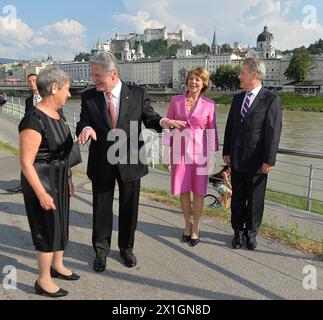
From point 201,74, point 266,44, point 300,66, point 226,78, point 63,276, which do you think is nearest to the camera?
point 63,276

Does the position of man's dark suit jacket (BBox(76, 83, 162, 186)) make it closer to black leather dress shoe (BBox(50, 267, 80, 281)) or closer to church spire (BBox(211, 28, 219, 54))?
black leather dress shoe (BBox(50, 267, 80, 281))

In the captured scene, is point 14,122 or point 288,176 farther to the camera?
point 14,122

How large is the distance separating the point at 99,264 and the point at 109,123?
3.91ft

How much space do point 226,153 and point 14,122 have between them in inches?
523

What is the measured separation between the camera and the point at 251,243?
3691 mm

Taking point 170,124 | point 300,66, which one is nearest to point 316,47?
point 300,66

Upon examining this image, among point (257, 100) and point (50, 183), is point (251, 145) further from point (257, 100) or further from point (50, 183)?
point (50, 183)

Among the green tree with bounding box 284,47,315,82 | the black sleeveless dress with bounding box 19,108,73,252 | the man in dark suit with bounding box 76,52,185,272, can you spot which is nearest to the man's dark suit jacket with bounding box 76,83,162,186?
the man in dark suit with bounding box 76,52,185,272

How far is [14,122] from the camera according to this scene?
15.4m

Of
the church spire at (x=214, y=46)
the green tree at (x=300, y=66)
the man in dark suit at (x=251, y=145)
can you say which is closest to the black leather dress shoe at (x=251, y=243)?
the man in dark suit at (x=251, y=145)

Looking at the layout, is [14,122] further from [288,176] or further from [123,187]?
[123,187]

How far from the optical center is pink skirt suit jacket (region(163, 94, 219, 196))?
12.1ft

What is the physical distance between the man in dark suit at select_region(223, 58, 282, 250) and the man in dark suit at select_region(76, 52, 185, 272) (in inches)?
28.2
